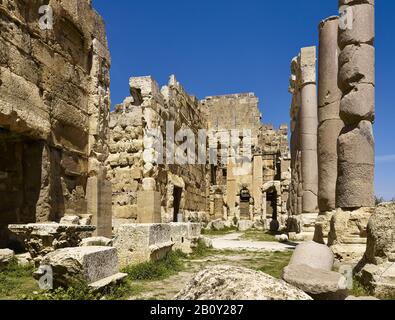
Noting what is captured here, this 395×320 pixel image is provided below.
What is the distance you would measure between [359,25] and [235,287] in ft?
23.6

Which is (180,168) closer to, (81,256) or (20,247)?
(20,247)

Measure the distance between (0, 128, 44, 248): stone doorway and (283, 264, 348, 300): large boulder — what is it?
16.2ft

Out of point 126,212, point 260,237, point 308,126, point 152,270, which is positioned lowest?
point 260,237

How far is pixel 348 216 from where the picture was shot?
757cm

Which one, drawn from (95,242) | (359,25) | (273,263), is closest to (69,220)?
(95,242)

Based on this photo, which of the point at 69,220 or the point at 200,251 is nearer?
the point at 69,220

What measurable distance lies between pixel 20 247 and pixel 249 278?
5308 mm

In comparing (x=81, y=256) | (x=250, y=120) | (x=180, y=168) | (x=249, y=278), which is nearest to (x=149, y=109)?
(x=180, y=168)

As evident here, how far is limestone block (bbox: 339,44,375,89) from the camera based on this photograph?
7945 mm

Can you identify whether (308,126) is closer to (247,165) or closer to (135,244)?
(135,244)

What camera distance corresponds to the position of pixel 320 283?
412cm

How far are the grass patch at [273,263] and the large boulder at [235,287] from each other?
3.06 metres

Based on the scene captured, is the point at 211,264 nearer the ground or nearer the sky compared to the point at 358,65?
nearer the ground

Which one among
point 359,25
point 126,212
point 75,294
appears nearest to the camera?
point 75,294
